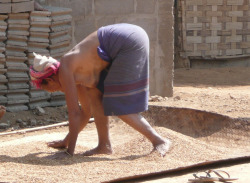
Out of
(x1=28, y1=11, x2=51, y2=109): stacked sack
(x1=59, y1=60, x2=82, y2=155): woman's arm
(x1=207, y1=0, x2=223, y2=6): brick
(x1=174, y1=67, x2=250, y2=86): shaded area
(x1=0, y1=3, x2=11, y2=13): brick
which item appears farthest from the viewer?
(x1=207, y1=0, x2=223, y2=6): brick

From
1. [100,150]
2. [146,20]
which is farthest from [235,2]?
[100,150]

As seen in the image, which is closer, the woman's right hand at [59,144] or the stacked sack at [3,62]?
the woman's right hand at [59,144]

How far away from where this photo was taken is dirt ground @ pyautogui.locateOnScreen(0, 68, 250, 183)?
14.9ft

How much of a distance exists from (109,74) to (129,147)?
2.73 feet

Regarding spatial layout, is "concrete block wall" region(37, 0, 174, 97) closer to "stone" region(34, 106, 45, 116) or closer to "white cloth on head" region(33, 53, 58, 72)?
"stone" region(34, 106, 45, 116)

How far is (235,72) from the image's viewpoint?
11.7 m

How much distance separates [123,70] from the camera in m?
5.11

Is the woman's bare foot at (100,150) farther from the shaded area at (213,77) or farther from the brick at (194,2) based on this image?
the brick at (194,2)

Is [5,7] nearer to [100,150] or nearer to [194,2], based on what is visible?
[100,150]

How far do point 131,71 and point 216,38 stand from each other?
6.97 metres

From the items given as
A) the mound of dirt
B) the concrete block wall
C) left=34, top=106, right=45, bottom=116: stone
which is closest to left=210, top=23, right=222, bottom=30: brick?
the concrete block wall

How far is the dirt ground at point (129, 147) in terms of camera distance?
4.54 meters

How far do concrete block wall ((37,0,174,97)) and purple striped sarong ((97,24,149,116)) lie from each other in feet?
8.99

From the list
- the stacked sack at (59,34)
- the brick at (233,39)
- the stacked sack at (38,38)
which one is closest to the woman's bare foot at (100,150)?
the stacked sack at (38,38)
